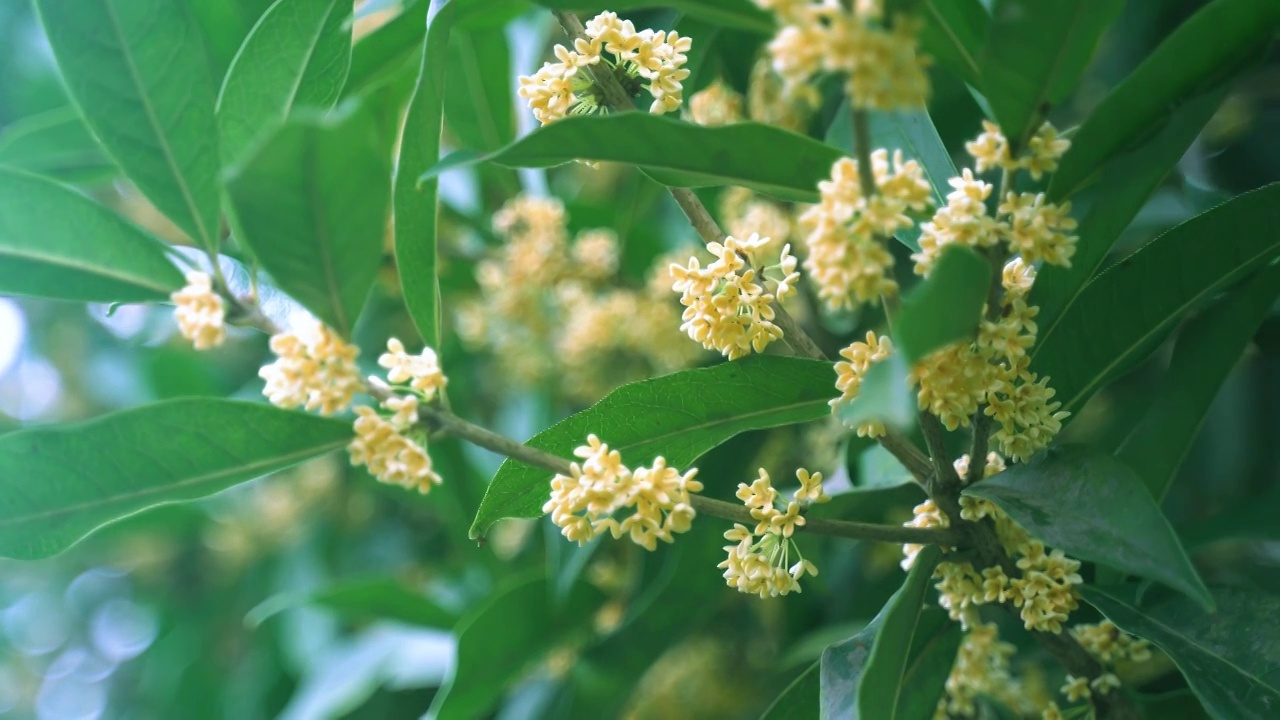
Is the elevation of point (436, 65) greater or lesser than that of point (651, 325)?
greater

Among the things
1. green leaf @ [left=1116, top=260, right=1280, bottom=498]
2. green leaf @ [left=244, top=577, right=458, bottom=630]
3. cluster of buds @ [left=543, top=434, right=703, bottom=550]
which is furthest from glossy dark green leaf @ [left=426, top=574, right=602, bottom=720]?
green leaf @ [left=1116, top=260, right=1280, bottom=498]

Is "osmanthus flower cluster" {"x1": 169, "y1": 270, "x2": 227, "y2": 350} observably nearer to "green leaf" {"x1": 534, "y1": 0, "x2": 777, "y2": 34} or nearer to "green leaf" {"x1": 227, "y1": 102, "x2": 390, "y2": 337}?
"green leaf" {"x1": 227, "y1": 102, "x2": 390, "y2": 337}

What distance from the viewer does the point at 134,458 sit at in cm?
88

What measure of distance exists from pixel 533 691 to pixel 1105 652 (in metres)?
1.05

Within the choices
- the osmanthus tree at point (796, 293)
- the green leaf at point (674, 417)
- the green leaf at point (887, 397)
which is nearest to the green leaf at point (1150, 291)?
the osmanthus tree at point (796, 293)

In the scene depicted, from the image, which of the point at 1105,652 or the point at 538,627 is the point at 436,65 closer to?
the point at 1105,652

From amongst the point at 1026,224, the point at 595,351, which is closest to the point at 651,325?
the point at 595,351

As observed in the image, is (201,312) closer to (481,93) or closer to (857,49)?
(857,49)

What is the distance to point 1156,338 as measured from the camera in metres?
1.01

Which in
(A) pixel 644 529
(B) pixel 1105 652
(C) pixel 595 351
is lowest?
(C) pixel 595 351

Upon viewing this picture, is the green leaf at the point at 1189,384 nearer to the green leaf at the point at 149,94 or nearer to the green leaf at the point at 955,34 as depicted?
the green leaf at the point at 955,34

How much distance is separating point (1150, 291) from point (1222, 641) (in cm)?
34

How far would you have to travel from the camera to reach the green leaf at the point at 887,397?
1.96 ft

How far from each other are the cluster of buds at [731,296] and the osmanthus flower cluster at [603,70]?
161mm
